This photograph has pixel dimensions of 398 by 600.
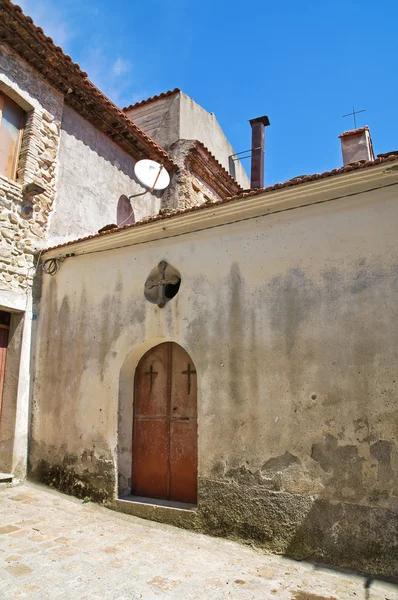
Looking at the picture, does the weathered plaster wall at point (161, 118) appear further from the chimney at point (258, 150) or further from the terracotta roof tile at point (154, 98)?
the chimney at point (258, 150)

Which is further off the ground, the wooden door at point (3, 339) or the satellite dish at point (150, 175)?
the satellite dish at point (150, 175)

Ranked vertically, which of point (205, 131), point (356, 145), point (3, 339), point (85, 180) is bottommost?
point (3, 339)

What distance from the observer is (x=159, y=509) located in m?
4.76

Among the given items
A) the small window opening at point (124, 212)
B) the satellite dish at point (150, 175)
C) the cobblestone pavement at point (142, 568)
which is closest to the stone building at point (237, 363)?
the cobblestone pavement at point (142, 568)

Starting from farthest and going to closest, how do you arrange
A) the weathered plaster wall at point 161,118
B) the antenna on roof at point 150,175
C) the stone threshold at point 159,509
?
the weathered plaster wall at point 161,118 → the antenna on roof at point 150,175 → the stone threshold at point 159,509

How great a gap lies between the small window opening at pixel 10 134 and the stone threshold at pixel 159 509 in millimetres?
5119

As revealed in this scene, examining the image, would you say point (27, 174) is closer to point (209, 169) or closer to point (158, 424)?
point (158, 424)

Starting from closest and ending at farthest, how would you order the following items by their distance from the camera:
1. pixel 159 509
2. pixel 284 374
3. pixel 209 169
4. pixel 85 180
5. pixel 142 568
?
pixel 142 568
pixel 284 374
pixel 159 509
pixel 85 180
pixel 209 169

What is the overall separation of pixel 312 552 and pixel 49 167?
6680 millimetres

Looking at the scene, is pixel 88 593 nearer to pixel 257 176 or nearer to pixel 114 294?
pixel 114 294

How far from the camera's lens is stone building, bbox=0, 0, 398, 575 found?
12.5 ft

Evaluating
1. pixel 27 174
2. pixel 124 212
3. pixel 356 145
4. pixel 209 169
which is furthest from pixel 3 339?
pixel 209 169

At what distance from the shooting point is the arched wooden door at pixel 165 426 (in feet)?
16.7

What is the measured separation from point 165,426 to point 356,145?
6023mm
